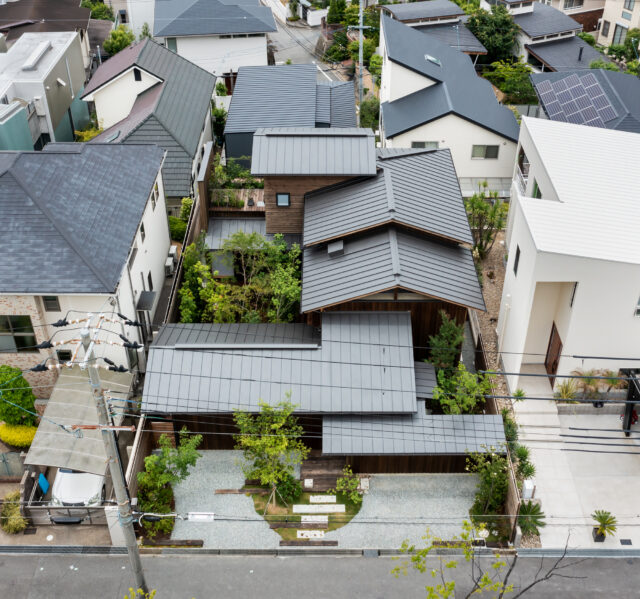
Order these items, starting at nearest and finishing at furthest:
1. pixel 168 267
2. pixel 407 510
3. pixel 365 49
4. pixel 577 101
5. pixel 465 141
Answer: pixel 407 510
pixel 168 267
pixel 577 101
pixel 465 141
pixel 365 49

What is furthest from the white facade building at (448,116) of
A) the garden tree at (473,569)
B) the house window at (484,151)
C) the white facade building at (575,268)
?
the garden tree at (473,569)

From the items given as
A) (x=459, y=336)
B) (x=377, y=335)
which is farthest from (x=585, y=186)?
(x=377, y=335)

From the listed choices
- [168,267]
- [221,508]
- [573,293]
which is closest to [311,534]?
[221,508]

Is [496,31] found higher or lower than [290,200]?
lower

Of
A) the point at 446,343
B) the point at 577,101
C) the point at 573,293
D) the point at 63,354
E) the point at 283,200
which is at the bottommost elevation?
the point at 63,354

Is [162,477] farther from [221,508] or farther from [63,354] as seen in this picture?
[63,354]

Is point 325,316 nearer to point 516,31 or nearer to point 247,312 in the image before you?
point 247,312

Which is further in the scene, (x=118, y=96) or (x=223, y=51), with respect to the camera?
(x=223, y=51)
